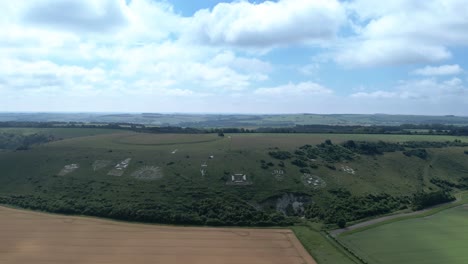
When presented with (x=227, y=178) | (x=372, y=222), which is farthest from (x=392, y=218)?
(x=227, y=178)

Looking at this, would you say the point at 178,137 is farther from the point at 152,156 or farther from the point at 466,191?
the point at 466,191

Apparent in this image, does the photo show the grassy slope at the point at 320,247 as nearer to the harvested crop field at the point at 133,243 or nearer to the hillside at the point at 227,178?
the harvested crop field at the point at 133,243

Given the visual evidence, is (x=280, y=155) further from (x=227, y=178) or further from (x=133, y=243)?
(x=133, y=243)

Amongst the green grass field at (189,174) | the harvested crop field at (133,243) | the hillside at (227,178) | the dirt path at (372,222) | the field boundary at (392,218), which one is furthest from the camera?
the green grass field at (189,174)

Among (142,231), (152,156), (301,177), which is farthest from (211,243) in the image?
(152,156)

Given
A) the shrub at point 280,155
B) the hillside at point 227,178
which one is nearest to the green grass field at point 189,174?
the hillside at point 227,178
